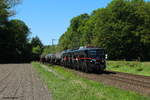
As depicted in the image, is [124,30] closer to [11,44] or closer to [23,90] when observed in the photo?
[11,44]

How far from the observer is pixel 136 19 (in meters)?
70.0

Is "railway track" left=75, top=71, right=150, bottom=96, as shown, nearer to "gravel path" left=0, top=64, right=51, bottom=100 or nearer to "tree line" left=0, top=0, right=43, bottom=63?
"gravel path" left=0, top=64, right=51, bottom=100

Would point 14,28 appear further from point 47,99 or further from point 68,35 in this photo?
point 47,99

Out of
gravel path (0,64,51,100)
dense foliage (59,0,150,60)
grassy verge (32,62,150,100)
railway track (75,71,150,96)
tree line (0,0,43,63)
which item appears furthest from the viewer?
tree line (0,0,43,63)

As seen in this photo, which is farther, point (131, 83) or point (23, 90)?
point (131, 83)

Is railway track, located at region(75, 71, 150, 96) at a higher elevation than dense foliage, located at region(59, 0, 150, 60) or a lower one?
lower

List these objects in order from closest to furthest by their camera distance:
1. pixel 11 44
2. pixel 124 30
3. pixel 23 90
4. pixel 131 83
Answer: pixel 23 90 → pixel 131 83 → pixel 124 30 → pixel 11 44

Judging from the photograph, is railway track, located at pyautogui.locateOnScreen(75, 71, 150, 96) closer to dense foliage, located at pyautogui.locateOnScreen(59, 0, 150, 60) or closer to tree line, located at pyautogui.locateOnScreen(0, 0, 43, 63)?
dense foliage, located at pyautogui.locateOnScreen(59, 0, 150, 60)

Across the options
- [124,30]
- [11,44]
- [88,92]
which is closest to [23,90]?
[88,92]

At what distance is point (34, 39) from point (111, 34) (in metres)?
121

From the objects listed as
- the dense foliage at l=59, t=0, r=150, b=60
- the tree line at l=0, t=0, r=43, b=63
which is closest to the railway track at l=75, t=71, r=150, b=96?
the dense foliage at l=59, t=0, r=150, b=60

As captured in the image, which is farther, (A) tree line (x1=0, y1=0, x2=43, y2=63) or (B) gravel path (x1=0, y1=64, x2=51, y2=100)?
(A) tree line (x1=0, y1=0, x2=43, y2=63)

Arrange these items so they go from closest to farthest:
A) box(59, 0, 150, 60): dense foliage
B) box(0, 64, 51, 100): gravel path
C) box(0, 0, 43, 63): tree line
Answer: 1. box(0, 64, 51, 100): gravel path
2. box(59, 0, 150, 60): dense foliage
3. box(0, 0, 43, 63): tree line

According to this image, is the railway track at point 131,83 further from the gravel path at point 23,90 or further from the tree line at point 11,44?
the tree line at point 11,44
